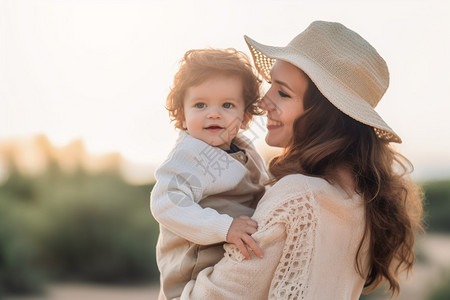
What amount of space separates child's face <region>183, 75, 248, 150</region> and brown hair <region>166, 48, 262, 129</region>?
0.03 meters

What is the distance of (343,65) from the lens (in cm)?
228

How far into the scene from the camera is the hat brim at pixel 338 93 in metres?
2.14

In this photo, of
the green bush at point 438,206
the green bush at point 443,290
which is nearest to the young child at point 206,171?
the green bush at point 443,290

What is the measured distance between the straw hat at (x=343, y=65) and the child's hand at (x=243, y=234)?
57cm

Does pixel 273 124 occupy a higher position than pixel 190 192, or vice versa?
pixel 273 124

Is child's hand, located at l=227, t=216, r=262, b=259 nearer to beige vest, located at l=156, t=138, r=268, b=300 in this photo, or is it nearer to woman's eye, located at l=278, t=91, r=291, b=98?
beige vest, located at l=156, t=138, r=268, b=300

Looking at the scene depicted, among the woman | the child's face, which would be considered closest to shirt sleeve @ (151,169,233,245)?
the woman

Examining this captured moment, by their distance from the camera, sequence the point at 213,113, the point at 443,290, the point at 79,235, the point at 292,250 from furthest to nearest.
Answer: the point at 79,235 → the point at 443,290 → the point at 213,113 → the point at 292,250

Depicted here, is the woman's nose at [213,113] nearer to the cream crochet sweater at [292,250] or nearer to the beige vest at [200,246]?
the beige vest at [200,246]

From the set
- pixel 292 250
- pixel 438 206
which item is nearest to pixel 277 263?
pixel 292 250

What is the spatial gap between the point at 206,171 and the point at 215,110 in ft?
0.92

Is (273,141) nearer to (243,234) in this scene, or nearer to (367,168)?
(367,168)

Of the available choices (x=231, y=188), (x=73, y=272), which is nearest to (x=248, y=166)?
(x=231, y=188)

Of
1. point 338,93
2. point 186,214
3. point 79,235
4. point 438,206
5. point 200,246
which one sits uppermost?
point 338,93
